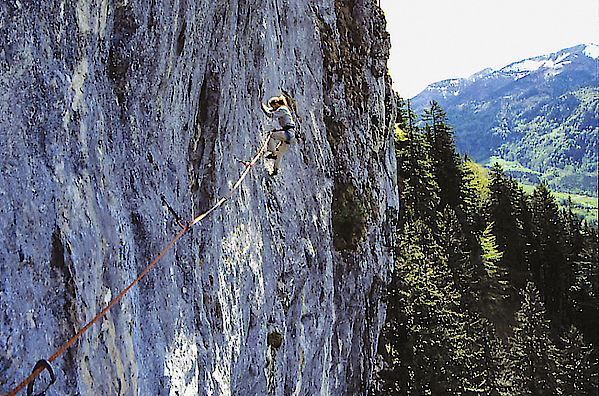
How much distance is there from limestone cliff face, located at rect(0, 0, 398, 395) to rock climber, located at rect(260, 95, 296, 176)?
346 millimetres

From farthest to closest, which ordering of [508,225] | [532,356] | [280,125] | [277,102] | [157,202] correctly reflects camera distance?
[508,225]
[532,356]
[280,125]
[277,102]
[157,202]

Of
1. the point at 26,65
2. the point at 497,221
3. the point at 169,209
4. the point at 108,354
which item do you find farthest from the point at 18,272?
the point at 497,221

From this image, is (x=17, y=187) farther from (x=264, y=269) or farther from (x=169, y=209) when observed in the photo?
(x=264, y=269)

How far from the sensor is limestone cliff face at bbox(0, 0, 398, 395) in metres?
5.12

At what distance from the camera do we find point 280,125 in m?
12.9

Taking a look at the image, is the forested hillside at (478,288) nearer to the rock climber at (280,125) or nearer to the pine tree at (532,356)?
the pine tree at (532,356)

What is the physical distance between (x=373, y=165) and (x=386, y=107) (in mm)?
8012

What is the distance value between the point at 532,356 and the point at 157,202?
40881 mm

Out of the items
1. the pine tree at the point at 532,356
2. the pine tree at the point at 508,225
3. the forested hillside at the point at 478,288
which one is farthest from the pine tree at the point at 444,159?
the pine tree at the point at 532,356

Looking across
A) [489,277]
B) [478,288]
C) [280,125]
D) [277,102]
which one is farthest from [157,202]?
[489,277]

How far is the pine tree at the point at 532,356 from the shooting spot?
37312 mm

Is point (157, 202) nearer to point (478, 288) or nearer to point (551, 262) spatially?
point (478, 288)

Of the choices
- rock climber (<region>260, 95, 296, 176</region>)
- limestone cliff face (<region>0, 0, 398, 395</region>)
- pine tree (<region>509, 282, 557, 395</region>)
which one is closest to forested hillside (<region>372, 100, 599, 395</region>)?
pine tree (<region>509, 282, 557, 395</region>)

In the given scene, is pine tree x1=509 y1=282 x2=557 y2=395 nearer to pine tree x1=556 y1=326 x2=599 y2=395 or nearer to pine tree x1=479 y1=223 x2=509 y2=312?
pine tree x1=556 y1=326 x2=599 y2=395
